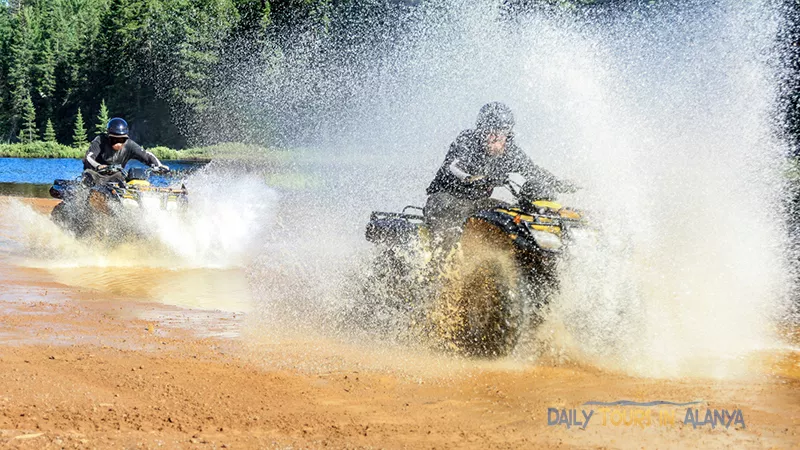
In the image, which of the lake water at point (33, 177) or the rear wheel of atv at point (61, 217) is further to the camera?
the lake water at point (33, 177)

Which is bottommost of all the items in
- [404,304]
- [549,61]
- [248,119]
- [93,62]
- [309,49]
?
[404,304]

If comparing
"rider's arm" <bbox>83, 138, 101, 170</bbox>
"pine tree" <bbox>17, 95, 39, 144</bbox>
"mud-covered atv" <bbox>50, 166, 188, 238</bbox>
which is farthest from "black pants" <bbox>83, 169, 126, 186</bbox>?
"pine tree" <bbox>17, 95, 39, 144</bbox>

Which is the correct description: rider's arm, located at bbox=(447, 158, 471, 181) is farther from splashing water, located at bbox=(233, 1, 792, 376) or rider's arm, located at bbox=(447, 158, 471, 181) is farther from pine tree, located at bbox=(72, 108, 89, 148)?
pine tree, located at bbox=(72, 108, 89, 148)

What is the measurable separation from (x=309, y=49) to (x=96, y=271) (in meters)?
33.9

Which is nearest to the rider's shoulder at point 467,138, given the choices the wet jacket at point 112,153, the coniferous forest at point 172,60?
the wet jacket at point 112,153

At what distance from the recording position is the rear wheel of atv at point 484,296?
602 centimetres

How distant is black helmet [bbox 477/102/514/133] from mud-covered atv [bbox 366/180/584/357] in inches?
22.0

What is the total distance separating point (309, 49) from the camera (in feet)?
140

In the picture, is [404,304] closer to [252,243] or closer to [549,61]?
[252,243]

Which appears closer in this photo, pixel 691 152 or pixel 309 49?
pixel 691 152

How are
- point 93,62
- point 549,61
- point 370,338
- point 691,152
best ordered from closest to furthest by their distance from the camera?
point 370,338
point 691,152
point 549,61
point 93,62

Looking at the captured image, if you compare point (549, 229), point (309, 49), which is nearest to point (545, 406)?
point (549, 229)

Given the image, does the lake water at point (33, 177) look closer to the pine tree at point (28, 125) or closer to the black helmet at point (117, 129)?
the black helmet at point (117, 129)

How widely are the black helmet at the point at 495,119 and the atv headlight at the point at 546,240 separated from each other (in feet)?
5.28
